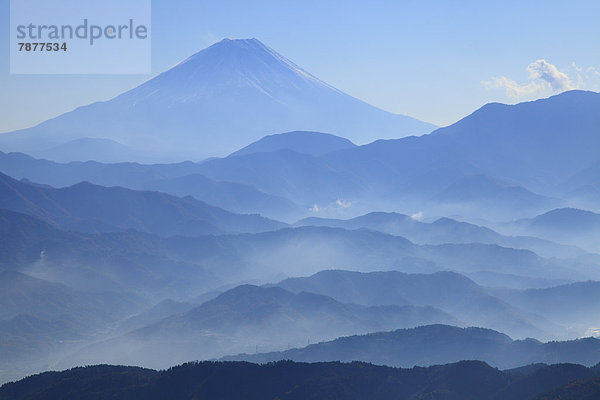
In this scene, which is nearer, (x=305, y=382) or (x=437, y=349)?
(x=305, y=382)

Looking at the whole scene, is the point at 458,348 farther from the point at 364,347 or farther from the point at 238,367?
the point at 238,367

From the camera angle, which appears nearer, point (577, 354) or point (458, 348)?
point (577, 354)

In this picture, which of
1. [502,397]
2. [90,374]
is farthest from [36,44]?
[502,397]

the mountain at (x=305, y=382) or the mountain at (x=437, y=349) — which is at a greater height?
the mountain at (x=437, y=349)

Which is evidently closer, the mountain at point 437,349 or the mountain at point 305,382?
the mountain at point 305,382

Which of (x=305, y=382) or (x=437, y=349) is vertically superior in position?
(x=437, y=349)
